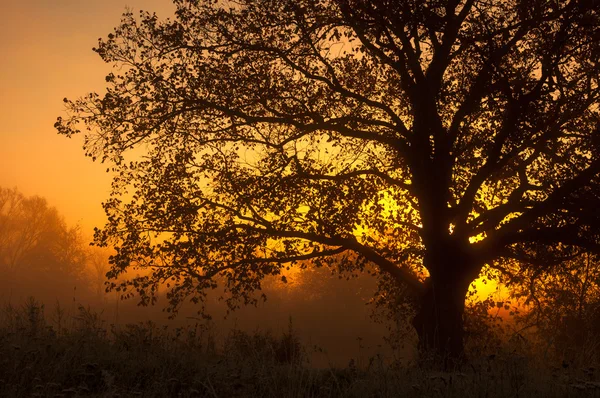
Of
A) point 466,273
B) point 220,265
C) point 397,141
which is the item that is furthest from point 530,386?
point 220,265

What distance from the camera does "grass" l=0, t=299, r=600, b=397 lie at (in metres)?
6.76

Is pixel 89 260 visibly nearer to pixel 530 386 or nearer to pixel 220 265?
pixel 220 265

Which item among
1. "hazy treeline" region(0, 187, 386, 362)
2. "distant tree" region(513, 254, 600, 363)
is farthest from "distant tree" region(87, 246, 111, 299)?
"distant tree" region(513, 254, 600, 363)

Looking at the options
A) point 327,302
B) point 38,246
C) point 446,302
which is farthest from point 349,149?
point 38,246

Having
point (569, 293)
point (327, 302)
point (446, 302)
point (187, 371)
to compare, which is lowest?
point (187, 371)

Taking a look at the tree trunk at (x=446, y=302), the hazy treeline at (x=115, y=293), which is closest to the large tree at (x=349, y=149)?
the tree trunk at (x=446, y=302)

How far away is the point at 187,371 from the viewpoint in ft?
26.5

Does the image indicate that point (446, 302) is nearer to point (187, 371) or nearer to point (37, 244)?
point (187, 371)

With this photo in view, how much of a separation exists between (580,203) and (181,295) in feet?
35.2

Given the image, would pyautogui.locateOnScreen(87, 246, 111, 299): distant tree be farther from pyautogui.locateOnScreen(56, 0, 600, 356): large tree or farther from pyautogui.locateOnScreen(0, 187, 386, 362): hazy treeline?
pyautogui.locateOnScreen(56, 0, 600, 356): large tree

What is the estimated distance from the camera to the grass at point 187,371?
266 inches

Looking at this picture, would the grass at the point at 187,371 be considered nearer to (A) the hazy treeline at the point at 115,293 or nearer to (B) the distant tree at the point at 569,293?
(B) the distant tree at the point at 569,293

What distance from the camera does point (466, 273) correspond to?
15586 mm

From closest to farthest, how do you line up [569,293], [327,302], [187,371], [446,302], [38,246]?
[187,371]
[446,302]
[569,293]
[327,302]
[38,246]
